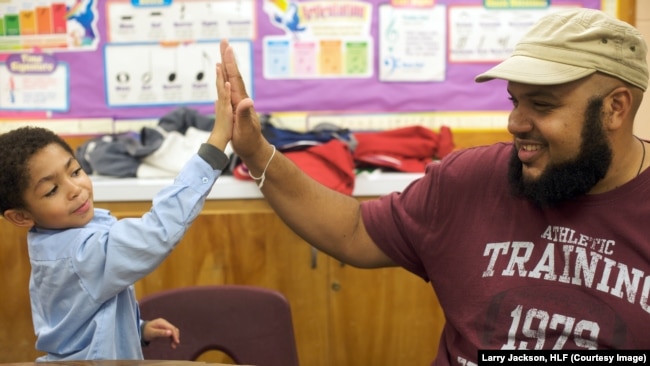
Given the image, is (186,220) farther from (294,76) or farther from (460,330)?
(294,76)

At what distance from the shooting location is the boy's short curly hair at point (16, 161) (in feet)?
4.66

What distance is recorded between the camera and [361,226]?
5.69ft

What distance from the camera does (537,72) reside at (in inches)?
54.7

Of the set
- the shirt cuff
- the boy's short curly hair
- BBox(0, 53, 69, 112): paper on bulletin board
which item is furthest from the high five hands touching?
BBox(0, 53, 69, 112): paper on bulletin board

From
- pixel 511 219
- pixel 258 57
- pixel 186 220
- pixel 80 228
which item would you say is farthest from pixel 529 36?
pixel 258 57

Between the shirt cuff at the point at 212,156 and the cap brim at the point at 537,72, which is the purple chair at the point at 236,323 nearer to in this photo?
the shirt cuff at the point at 212,156

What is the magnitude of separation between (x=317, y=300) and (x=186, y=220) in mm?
1128

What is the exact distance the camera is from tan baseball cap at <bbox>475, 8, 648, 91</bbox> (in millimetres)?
1373

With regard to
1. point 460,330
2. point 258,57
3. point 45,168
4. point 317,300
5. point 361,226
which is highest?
point 258,57

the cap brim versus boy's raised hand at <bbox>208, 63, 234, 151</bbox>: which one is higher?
the cap brim

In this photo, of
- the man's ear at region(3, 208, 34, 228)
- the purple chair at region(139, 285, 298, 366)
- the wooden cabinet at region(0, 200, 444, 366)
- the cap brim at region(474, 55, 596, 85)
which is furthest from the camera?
the wooden cabinet at region(0, 200, 444, 366)

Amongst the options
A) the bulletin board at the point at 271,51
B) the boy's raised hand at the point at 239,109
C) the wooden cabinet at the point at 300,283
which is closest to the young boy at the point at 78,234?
the boy's raised hand at the point at 239,109

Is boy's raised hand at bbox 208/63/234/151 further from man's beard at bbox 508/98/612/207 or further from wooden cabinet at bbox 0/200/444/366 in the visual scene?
wooden cabinet at bbox 0/200/444/366

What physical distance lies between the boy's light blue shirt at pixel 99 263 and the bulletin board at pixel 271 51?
4.67 feet
